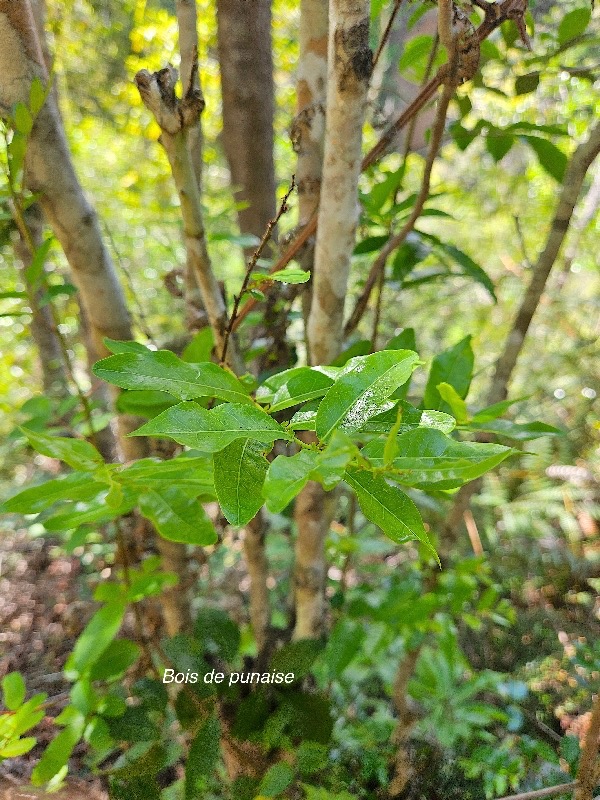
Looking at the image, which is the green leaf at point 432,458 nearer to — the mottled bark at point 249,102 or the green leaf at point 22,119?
the green leaf at point 22,119

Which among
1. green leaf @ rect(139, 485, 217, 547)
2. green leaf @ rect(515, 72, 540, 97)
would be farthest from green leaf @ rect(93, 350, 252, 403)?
green leaf @ rect(515, 72, 540, 97)

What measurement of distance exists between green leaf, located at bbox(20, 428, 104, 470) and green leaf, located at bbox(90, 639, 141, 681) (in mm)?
375

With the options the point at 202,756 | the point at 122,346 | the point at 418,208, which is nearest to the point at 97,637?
the point at 202,756

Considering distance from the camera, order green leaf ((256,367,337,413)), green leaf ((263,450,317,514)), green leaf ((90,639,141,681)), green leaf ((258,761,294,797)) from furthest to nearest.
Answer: green leaf ((90,639,141,681)) < green leaf ((258,761,294,797)) < green leaf ((256,367,337,413)) < green leaf ((263,450,317,514))

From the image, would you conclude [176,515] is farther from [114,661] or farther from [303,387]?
[114,661]

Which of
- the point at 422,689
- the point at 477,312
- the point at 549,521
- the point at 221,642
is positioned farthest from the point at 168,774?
the point at 477,312

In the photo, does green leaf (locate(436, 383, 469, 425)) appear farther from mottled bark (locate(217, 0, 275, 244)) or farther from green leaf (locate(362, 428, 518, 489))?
mottled bark (locate(217, 0, 275, 244))

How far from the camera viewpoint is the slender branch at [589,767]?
47 centimetres

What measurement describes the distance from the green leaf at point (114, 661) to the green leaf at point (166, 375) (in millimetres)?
499

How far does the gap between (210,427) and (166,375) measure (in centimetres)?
7

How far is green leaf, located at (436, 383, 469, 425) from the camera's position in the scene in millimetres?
433

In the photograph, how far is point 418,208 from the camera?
23.1 inches

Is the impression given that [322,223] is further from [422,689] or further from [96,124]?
[96,124]

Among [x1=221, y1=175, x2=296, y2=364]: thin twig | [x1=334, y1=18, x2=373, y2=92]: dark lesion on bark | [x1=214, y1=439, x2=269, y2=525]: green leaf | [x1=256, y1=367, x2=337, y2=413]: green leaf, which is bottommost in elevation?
[x1=214, y1=439, x2=269, y2=525]: green leaf
